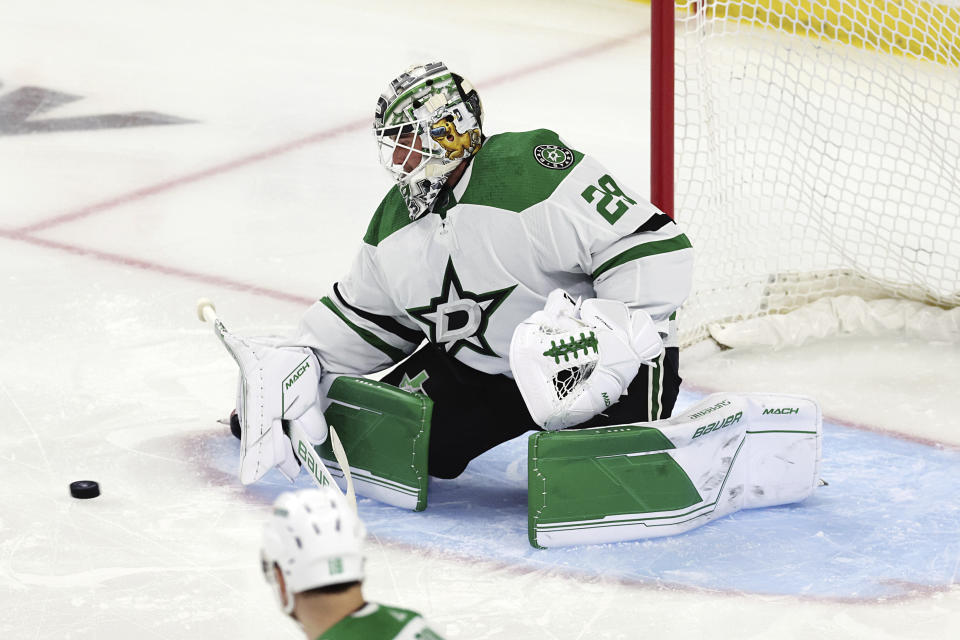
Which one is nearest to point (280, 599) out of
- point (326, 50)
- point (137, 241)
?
point (137, 241)

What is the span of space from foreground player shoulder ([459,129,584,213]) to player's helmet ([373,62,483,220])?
47mm

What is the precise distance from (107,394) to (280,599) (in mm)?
2209

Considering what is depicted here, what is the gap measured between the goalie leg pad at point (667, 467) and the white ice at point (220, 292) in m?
0.15

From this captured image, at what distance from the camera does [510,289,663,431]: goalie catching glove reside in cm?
276

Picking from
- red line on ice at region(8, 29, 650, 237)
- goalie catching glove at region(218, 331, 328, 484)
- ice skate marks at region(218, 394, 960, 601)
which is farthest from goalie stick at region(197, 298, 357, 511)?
red line on ice at region(8, 29, 650, 237)

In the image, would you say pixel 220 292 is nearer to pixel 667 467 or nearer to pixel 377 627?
pixel 667 467

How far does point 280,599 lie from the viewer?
158cm

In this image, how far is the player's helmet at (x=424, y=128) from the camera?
115 inches

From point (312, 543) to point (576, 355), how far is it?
1.31m

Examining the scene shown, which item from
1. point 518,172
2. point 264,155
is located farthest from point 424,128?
point 264,155

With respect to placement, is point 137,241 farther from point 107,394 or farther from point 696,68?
point 696,68

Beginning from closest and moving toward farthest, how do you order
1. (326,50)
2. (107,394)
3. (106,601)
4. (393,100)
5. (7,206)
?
1. (106,601)
2. (393,100)
3. (107,394)
4. (7,206)
5. (326,50)

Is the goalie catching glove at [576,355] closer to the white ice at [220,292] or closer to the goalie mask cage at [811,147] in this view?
the white ice at [220,292]

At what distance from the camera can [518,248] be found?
116 inches
